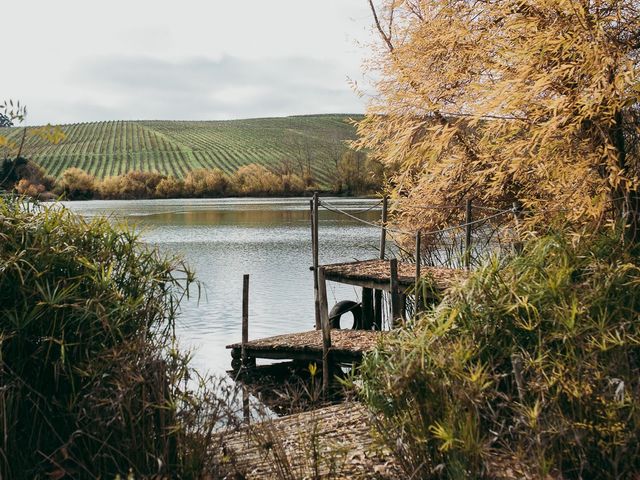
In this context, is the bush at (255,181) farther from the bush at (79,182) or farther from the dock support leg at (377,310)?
the dock support leg at (377,310)

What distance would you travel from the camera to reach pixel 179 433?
203 inches

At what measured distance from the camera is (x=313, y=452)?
17.6 feet

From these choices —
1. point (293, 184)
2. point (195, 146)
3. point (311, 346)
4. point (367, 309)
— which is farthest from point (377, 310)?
point (195, 146)

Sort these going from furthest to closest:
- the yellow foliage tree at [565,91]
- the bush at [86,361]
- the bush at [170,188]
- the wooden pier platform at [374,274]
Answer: the bush at [170,188] < the wooden pier platform at [374,274] < the yellow foliage tree at [565,91] < the bush at [86,361]

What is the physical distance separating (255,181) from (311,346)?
6664 centimetres

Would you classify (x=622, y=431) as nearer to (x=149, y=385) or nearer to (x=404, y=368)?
(x=404, y=368)

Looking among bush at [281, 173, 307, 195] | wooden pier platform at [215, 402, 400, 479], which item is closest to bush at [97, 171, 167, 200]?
bush at [281, 173, 307, 195]

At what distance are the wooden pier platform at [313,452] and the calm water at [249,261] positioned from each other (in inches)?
47.2

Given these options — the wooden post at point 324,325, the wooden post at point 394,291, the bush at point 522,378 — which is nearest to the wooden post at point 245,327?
the wooden post at point 324,325

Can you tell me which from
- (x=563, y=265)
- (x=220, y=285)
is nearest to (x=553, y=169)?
(x=563, y=265)

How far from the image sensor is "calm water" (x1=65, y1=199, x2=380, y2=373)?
18.1 meters

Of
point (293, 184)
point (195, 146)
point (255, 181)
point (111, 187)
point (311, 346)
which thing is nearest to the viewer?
point (311, 346)

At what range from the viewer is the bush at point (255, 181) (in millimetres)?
78000

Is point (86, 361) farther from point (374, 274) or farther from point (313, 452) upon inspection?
point (374, 274)
